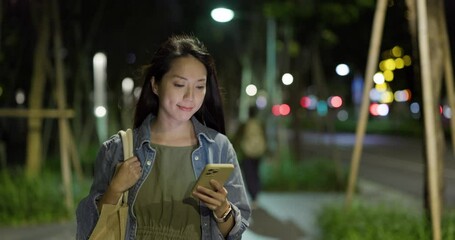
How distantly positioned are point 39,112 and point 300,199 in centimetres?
494

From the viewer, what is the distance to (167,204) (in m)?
2.56

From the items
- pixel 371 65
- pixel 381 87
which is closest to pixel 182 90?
pixel 371 65

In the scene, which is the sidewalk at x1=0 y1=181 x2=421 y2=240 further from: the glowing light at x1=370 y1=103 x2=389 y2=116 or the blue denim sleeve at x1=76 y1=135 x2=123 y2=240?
the glowing light at x1=370 y1=103 x2=389 y2=116

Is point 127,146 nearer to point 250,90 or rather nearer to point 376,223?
point 376,223

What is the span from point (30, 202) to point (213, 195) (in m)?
8.33

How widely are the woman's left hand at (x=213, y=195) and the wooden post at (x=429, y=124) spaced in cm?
397

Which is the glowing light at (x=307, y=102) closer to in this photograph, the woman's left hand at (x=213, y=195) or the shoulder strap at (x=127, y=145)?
the shoulder strap at (x=127, y=145)

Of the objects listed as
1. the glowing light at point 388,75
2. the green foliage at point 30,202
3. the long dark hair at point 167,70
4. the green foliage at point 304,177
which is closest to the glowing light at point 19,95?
the green foliage at point 304,177

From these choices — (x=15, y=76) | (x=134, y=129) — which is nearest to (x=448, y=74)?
(x=134, y=129)

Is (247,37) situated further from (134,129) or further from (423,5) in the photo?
(134,129)

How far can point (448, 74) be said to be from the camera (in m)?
7.70

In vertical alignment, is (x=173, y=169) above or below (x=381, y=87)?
below

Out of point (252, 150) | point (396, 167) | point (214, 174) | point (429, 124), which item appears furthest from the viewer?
point (396, 167)

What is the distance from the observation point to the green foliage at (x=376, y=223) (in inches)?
276
